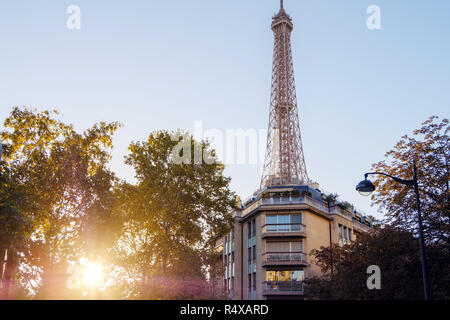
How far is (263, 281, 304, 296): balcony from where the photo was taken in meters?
39.6

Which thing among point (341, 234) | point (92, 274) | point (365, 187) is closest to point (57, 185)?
point (92, 274)

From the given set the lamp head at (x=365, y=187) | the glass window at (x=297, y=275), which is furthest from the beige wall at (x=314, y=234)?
the lamp head at (x=365, y=187)

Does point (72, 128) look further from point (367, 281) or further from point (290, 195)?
point (290, 195)

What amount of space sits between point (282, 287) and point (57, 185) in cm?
2453

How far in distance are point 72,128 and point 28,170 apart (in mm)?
3454

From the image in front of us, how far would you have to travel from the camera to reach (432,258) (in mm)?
21391

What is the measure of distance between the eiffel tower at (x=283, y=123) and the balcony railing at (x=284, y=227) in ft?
86.1

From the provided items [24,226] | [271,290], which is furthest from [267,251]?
[24,226]

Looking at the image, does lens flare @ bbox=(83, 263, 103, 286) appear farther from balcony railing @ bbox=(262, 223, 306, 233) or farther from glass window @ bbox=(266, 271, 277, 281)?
balcony railing @ bbox=(262, 223, 306, 233)

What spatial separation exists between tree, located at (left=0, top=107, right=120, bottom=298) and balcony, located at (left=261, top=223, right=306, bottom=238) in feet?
68.0

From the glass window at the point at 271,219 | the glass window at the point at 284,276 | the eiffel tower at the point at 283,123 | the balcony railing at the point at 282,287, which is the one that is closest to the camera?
the balcony railing at the point at 282,287

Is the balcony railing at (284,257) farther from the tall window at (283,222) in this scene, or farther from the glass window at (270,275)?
the tall window at (283,222)

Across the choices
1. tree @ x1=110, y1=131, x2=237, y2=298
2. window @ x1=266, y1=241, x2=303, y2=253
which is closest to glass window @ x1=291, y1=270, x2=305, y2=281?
window @ x1=266, y1=241, x2=303, y2=253

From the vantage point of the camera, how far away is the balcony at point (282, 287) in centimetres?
3956
